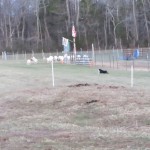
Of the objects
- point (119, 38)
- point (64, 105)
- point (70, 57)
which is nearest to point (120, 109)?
point (64, 105)

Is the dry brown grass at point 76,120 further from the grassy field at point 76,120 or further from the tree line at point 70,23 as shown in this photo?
the tree line at point 70,23

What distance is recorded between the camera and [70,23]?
89.6 m

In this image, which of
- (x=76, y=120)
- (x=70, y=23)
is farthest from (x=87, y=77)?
(x=70, y=23)

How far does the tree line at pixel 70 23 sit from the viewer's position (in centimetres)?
Result: 8619

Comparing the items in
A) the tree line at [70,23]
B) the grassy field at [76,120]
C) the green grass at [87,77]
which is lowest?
the green grass at [87,77]

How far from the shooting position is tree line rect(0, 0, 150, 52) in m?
86.2

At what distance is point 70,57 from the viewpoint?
50656 mm

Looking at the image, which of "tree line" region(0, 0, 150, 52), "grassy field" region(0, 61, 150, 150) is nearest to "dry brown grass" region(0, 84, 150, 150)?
"grassy field" region(0, 61, 150, 150)

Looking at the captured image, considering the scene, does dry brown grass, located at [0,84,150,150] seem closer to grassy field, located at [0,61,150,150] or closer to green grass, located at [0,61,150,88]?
grassy field, located at [0,61,150,150]

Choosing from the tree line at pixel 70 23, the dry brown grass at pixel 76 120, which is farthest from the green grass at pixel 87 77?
the tree line at pixel 70 23

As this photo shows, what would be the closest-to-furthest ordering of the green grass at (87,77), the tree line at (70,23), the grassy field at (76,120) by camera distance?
the grassy field at (76,120)
the green grass at (87,77)
the tree line at (70,23)

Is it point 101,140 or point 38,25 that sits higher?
point 38,25

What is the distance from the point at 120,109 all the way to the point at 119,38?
242 ft

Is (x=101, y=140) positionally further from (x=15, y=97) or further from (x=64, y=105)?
(x=15, y=97)
